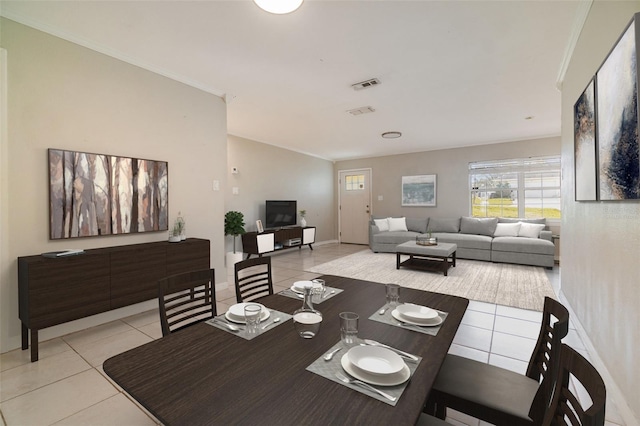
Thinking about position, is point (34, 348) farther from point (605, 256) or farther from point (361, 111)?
point (361, 111)

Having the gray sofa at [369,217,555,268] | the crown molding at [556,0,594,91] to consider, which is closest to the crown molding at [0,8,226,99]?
the crown molding at [556,0,594,91]

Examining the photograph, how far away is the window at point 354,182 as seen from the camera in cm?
840

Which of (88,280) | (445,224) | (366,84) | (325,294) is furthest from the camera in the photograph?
(445,224)

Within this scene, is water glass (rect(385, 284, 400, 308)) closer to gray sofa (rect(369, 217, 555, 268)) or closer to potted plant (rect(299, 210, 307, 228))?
gray sofa (rect(369, 217, 555, 268))

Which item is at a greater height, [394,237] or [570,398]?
[570,398]

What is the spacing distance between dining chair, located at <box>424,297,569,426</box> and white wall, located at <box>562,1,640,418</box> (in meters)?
0.61

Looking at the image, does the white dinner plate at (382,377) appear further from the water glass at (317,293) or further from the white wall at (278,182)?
the white wall at (278,182)

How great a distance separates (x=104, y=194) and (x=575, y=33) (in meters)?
4.55

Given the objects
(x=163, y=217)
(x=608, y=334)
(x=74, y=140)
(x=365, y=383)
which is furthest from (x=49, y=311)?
(x=608, y=334)

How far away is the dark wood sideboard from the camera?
6.95 feet

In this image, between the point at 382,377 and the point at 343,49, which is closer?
the point at 382,377

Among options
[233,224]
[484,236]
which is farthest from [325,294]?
[484,236]

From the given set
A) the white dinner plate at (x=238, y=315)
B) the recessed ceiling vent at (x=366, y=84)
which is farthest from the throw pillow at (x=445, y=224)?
the white dinner plate at (x=238, y=315)

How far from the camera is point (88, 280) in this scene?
7.82 feet
